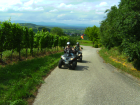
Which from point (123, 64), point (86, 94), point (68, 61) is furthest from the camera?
point (123, 64)

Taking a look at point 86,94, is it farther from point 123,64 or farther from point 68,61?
point 123,64

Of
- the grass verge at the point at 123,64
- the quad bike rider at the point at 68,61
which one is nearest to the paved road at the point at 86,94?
the grass verge at the point at 123,64

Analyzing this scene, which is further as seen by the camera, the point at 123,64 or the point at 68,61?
the point at 123,64

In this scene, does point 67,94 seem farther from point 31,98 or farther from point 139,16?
point 139,16

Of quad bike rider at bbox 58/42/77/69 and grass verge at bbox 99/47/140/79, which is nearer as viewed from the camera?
grass verge at bbox 99/47/140/79

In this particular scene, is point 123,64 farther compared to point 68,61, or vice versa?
point 123,64

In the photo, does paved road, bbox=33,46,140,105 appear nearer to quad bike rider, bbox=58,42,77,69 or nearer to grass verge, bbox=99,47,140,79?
grass verge, bbox=99,47,140,79

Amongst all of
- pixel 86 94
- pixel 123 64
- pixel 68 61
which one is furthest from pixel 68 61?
pixel 123 64

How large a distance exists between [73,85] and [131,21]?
5838 mm

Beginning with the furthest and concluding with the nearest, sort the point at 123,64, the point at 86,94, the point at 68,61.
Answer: the point at 123,64 → the point at 68,61 → the point at 86,94

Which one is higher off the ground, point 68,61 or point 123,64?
point 68,61

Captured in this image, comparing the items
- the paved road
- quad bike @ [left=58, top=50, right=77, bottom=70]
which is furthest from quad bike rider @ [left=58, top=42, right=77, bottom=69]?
the paved road

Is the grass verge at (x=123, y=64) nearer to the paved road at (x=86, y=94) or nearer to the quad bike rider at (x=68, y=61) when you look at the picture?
the paved road at (x=86, y=94)

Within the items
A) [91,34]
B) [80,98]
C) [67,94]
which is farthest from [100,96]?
[91,34]
